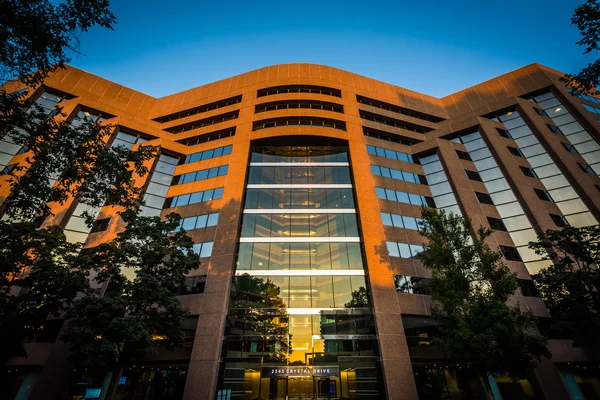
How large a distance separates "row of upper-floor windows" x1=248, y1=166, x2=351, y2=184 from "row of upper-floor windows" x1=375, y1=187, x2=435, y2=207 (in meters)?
3.39

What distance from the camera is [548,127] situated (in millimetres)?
31922

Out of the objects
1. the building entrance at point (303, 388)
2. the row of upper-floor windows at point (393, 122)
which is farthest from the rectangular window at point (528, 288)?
the row of upper-floor windows at point (393, 122)

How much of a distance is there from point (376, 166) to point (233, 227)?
52.5 feet

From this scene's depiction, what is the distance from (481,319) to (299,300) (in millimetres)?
12005

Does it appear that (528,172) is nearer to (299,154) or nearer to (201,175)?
(299,154)

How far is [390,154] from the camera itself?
31781 mm

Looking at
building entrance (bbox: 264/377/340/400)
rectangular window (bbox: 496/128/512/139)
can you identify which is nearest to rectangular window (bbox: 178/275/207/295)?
building entrance (bbox: 264/377/340/400)

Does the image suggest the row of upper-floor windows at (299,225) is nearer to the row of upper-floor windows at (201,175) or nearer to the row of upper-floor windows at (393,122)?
the row of upper-floor windows at (201,175)

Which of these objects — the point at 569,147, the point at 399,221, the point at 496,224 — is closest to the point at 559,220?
the point at 496,224

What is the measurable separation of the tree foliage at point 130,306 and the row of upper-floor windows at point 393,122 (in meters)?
26.2

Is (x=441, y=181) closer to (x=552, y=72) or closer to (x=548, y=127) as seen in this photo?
(x=548, y=127)

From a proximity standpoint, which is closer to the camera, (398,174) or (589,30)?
(589,30)

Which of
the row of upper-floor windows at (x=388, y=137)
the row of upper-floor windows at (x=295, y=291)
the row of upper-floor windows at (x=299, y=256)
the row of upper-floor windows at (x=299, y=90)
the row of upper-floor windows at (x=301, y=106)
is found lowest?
the row of upper-floor windows at (x=295, y=291)

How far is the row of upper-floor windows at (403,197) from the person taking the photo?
27562 millimetres
